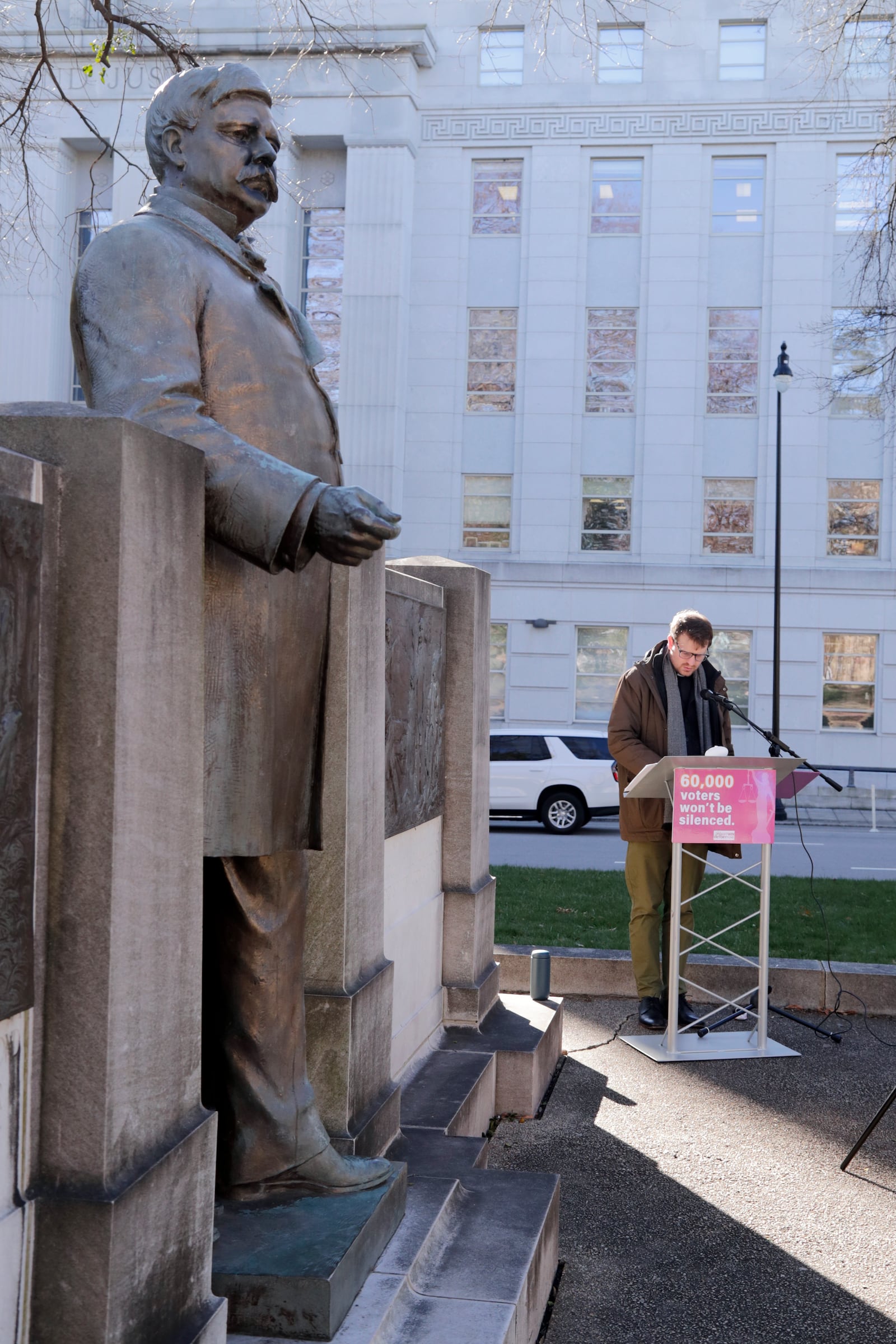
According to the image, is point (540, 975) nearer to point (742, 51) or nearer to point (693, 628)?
point (693, 628)

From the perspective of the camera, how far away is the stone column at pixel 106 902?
7.09 ft

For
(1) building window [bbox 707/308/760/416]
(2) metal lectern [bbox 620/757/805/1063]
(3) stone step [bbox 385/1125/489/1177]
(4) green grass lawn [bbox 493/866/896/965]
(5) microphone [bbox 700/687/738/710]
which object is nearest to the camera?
(3) stone step [bbox 385/1125/489/1177]

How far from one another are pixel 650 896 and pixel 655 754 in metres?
0.77

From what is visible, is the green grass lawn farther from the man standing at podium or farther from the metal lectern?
the metal lectern

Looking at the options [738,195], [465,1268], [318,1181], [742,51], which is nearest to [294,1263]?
[318,1181]

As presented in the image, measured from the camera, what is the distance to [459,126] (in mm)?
31000

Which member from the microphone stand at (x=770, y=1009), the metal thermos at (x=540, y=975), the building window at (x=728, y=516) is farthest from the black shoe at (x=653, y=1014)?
the building window at (x=728, y=516)

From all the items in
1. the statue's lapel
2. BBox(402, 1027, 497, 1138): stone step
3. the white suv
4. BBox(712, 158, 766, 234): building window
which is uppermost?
BBox(712, 158, 766, 234): building window

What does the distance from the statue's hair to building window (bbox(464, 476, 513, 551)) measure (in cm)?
2803

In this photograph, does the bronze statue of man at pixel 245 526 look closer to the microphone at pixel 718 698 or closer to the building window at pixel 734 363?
the microphone at pixel 718 698

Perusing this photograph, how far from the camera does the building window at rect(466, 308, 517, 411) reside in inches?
1222

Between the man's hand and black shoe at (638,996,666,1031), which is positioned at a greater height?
the man's hand

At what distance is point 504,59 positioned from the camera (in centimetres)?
3156


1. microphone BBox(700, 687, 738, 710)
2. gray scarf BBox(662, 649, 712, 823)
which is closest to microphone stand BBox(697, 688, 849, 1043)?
microphone BBox(700, 687, 738, 710)
